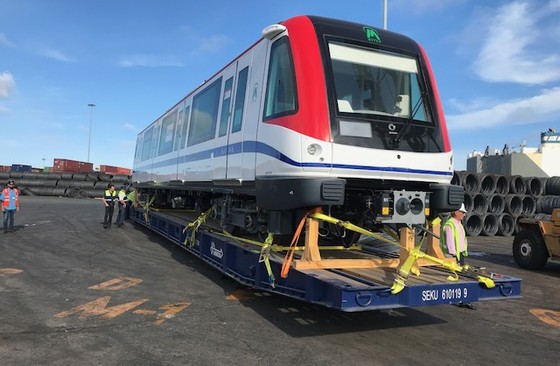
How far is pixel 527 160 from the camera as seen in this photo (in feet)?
86.5

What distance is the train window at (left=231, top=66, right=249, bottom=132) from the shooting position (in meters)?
6.73

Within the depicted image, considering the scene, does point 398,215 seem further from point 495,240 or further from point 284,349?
point 495,240

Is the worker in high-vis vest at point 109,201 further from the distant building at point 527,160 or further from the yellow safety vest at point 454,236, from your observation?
the distant building at point 527,160

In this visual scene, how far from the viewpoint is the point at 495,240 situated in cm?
1708

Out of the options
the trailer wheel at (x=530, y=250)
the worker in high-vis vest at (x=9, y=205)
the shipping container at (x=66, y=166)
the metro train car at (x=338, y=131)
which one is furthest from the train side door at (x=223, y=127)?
the shipping container at (x=66, y=166)

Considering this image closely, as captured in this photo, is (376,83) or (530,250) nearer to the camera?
(376,83)

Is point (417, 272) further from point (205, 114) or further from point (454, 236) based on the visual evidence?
point (205, 114)

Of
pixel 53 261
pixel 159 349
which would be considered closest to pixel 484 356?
pixel 159 349

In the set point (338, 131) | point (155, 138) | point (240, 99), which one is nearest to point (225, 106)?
point (240, 99)

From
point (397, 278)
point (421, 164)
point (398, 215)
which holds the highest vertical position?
point (421, 164)

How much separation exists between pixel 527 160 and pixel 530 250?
59.0 ft

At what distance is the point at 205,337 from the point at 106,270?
4.56m

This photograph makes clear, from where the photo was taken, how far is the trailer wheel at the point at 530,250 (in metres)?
10.5

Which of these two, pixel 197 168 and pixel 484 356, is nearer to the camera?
pixel 484 356
